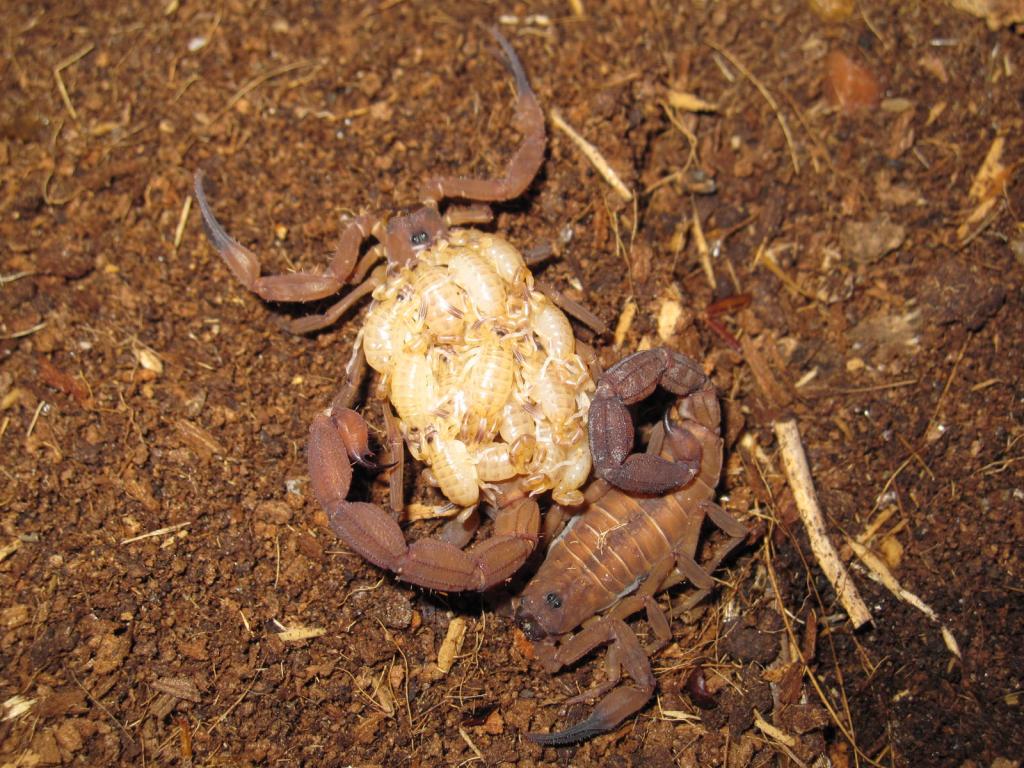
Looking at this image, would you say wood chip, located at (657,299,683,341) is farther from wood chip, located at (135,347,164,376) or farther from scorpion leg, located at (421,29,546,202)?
wood chip, located at (135,347,164,376)

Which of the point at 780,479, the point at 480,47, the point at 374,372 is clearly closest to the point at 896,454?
the point at 780,479

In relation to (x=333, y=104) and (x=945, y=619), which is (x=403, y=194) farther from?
(x=945, y=619)

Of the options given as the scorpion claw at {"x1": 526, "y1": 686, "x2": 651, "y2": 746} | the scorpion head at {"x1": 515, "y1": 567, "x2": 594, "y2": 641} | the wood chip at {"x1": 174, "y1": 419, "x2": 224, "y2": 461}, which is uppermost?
the wood chip at {"x1": 174, "y1": 419, "x2": 224, "y2": 461}

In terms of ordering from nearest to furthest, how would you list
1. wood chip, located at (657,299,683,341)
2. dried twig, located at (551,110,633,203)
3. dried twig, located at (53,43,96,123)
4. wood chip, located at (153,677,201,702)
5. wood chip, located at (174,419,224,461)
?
wood chip, located at (153,677,201,702)
wood chip, located at (174,419,224,461)
wood chip, located at (657,299,683,341)
dried twig, located at (551,110,633,203)
dried twig, located at (53,43,96,123)

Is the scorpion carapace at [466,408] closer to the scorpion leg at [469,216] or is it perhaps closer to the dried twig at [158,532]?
the scorpion leg at [469,216]

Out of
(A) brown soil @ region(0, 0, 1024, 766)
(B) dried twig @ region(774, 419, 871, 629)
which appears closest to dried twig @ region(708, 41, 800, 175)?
(A) brown soil @ region(0, 0, 1024, 766)

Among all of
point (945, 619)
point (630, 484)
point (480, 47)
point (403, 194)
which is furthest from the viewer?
point (480, 47)

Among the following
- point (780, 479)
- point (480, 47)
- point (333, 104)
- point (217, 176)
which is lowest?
point (780, 479)
